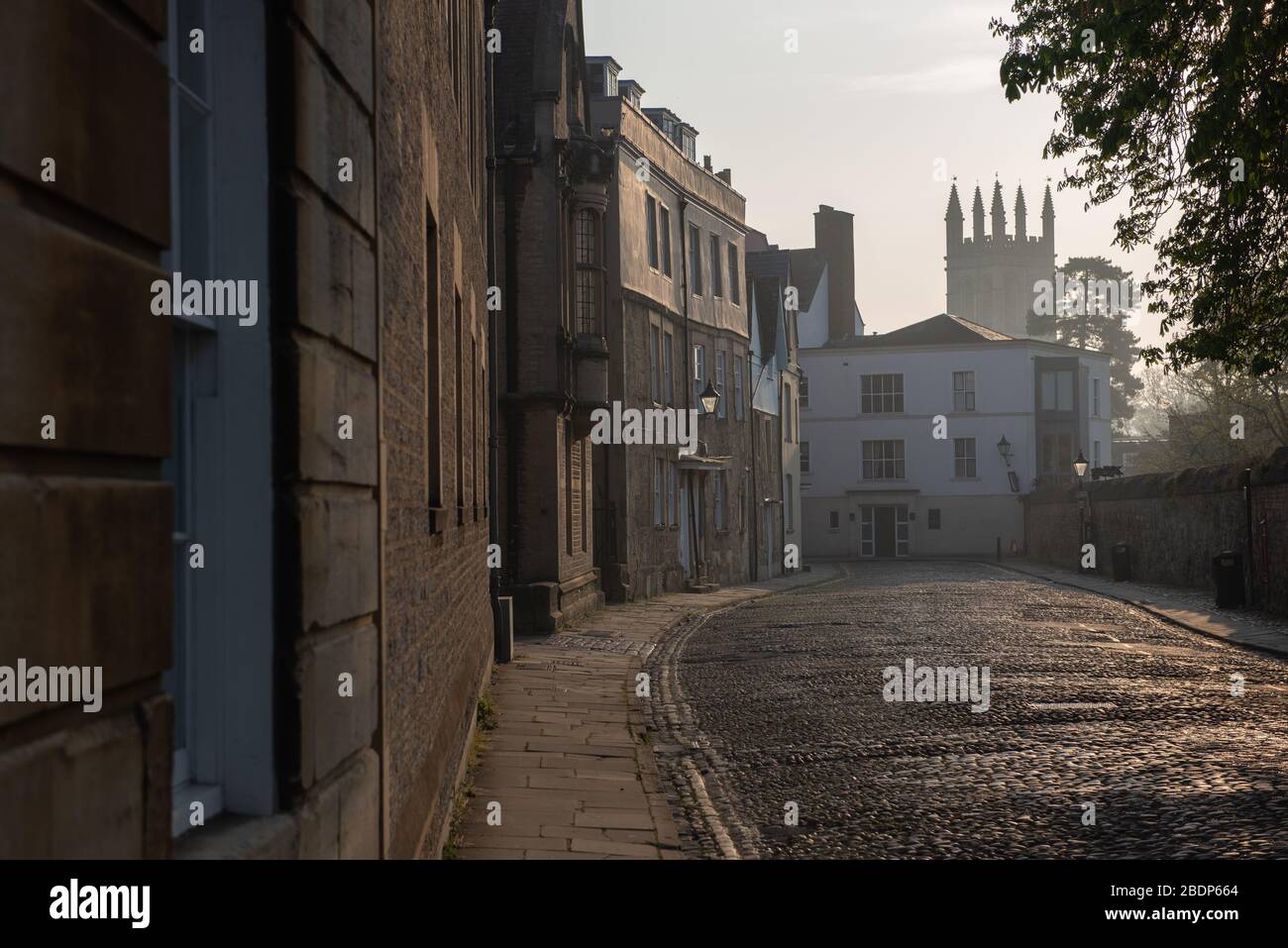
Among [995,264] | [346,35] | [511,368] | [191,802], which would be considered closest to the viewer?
[191,802]

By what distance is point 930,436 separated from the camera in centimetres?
6288

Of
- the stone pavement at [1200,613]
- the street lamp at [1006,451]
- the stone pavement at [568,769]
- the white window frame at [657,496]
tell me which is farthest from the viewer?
the street lamp at [1006,451]

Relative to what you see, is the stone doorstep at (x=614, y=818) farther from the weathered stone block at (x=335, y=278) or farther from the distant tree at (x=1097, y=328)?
the distant tree at (x=1097, y=328)

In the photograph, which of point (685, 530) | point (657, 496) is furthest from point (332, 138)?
point (685, 530)

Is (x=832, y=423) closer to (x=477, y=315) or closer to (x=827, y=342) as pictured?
(x=827, y=342)

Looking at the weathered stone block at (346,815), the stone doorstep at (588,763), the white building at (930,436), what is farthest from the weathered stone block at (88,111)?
the white building at (930,436)

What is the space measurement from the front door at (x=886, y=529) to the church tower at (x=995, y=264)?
78.0 metres

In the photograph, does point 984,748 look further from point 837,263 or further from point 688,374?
point 837,263

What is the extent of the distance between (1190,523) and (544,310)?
1527cm

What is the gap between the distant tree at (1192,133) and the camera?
1193 cm

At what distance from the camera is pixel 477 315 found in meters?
13.3

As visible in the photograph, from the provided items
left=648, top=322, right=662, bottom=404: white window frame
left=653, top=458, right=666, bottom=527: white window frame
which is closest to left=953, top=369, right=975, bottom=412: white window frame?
left=648, top=322, right=662, bottom=404: white window frame

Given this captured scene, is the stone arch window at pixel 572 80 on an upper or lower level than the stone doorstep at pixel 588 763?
upper

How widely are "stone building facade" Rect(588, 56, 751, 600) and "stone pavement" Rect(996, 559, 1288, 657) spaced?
9.56 m
